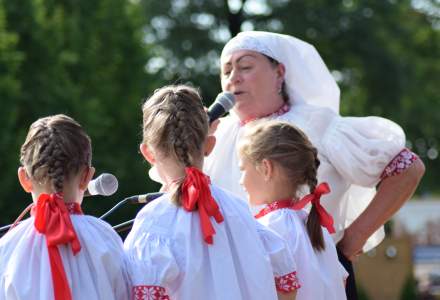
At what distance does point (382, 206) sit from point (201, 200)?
49.3 inches

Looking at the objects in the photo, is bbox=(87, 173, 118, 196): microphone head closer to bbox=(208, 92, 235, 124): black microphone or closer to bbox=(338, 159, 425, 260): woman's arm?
bbox=(208, 92, 235, 124): black microphone

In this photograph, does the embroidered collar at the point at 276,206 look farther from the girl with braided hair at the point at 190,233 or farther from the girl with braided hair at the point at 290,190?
the girl with braided hair at the point at 190,233

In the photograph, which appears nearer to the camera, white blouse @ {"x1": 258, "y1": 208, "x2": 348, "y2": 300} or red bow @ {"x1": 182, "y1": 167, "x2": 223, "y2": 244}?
red bow @ {"x1": 182, "y1": 167, "x2": 223, "y2": 244}

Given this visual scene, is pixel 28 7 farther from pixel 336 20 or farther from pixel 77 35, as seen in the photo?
pixel 336 20

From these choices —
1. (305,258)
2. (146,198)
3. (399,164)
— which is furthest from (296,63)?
(146,198)

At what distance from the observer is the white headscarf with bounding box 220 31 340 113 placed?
4.22 metres

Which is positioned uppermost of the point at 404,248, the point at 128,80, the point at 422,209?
the point at 128,80

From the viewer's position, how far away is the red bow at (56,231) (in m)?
2.89

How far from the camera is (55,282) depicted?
9.50 feet

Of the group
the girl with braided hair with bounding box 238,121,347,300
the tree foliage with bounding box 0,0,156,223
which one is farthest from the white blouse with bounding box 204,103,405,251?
the tree foliage with bounding box 0,0,156,223

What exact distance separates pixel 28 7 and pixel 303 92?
11617 millimetres

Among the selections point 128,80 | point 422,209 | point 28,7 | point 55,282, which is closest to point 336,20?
point 422,209

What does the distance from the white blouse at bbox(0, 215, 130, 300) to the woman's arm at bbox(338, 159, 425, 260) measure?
136 centimetres

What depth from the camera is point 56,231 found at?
9.60 ft
